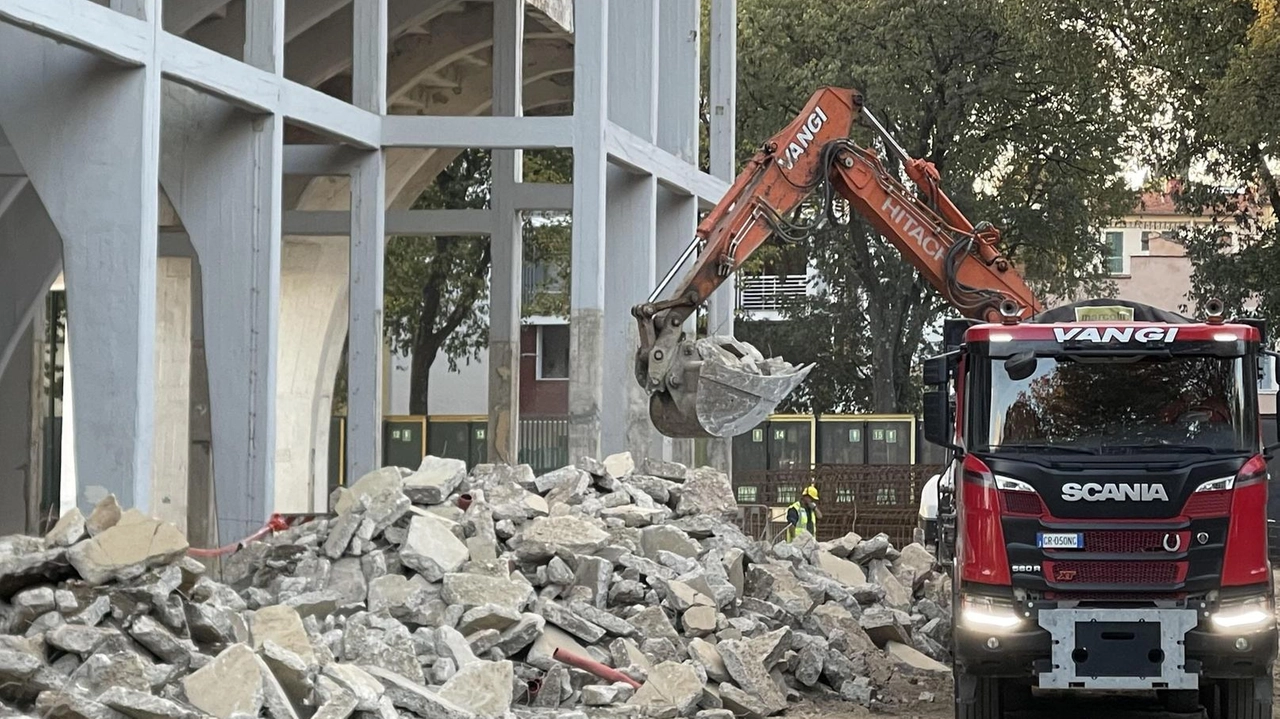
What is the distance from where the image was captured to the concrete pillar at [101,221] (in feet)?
47.7

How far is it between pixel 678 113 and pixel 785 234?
353 inches

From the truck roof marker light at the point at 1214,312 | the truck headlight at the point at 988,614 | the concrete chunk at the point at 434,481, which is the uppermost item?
the truck roof marker light at the point at 1214,312

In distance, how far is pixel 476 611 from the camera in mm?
13391

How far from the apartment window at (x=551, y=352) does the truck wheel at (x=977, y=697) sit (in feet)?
162

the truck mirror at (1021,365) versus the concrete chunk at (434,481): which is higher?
the truck mirror at (1021,365)

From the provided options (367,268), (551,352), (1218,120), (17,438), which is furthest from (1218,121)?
(551,352)

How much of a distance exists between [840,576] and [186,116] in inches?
314

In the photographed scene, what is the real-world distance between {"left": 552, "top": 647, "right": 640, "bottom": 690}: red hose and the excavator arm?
3.76m

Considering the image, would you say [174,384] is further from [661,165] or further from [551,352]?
[551,352]

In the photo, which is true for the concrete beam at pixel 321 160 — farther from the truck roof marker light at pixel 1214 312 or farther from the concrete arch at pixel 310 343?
the truck roof marker light at pixel 1214 312

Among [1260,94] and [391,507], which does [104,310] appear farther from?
[1260,94]

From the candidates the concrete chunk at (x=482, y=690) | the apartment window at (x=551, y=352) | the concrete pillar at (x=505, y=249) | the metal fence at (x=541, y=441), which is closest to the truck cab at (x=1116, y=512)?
the concrete chunk at (x=482, y=690)

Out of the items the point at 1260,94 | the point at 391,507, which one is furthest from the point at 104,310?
the point at 1260,94

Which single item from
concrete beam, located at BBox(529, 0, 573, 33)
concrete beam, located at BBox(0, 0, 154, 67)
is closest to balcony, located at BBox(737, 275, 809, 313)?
concrete beam, located at BBox(529, 0, 573, 33)
